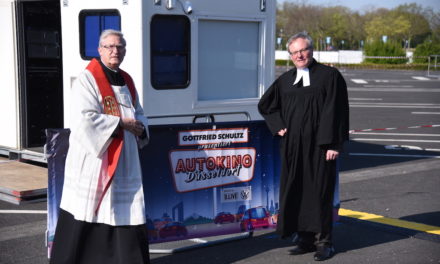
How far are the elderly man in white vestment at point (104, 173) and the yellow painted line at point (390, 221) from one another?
9.86 feet

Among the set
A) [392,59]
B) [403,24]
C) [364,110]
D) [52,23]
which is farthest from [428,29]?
[52,23]

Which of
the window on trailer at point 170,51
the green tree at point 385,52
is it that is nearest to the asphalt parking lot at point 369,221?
the window on trailer at point 170,51

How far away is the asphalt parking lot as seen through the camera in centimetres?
544

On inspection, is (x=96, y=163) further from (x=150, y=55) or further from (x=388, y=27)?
(x=388, y=27)

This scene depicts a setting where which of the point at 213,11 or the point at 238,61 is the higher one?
the point at 213,11

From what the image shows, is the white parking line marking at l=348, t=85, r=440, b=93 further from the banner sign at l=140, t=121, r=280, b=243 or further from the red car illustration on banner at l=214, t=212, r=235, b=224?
the red car illustration on banner at l=214, t=212, r=235, b=224

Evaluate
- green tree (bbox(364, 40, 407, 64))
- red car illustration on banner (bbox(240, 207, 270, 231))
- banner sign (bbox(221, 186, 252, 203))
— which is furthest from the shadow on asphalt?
green tree (bbox(364, 40, 407, 64))

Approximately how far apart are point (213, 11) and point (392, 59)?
47651 millimetres

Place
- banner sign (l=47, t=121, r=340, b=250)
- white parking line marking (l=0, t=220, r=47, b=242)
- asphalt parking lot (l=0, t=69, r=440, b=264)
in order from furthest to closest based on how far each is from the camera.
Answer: white parking line marking (l=0, t=220, r=47, b=242) → asphalt parking lot (l=0, t=69, r=440, b=264) → banner sign (l=47, t=121, r=340, b=250)

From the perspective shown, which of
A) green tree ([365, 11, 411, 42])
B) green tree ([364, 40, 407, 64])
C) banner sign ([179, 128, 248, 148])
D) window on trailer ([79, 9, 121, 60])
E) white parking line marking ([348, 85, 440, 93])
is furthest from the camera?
green tree ([365, 11, 411, 42])

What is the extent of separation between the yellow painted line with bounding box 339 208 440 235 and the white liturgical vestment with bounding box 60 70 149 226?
3106 mm

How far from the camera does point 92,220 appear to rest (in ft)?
14.2

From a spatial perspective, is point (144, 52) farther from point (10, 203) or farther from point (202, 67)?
point (10, 203)

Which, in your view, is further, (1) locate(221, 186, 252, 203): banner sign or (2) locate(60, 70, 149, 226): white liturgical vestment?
(1) locate(221, 186, 252, 203): banner sign
